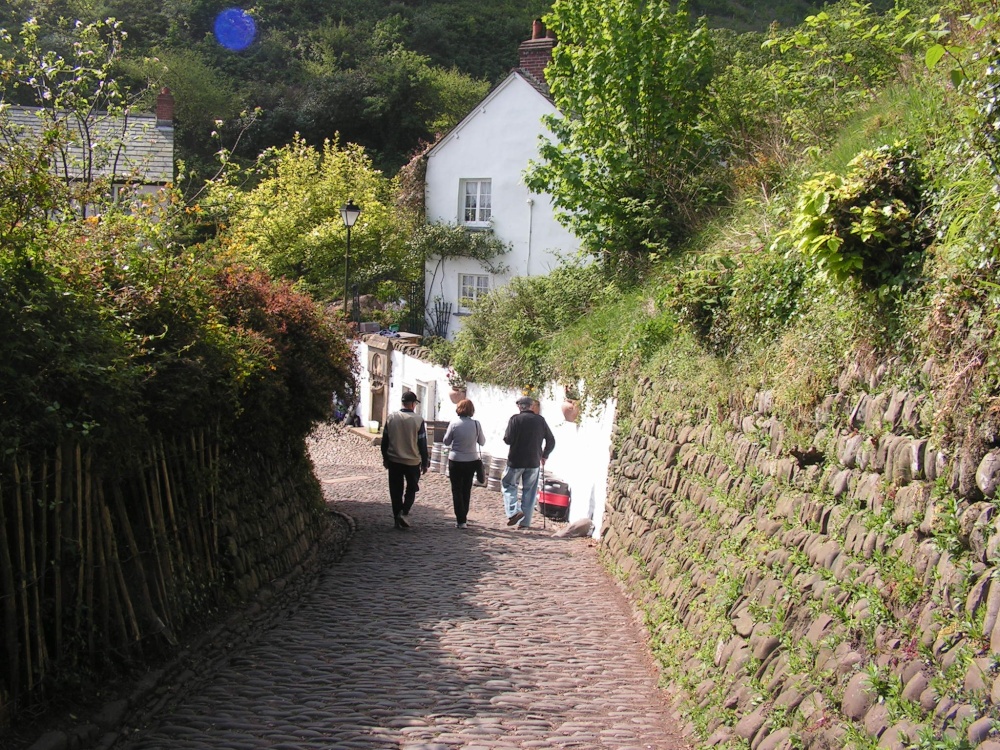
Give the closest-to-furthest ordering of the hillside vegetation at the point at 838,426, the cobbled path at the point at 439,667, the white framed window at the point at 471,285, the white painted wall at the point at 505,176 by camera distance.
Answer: the hillside vegetation at the point at 838,426, the cobbled path at the point at 439,667, the white painted wall at the point at 505,176, the white framed window at the point at 471,285

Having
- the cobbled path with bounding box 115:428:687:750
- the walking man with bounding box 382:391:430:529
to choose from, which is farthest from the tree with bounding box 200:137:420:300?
the cobbled path with bounding box 115:428:687:750

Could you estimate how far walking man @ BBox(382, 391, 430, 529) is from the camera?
13016 mm

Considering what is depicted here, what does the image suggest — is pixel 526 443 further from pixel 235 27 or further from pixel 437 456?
pixel 235 27

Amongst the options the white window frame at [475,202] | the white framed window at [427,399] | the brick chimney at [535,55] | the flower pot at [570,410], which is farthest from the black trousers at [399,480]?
the brick chimney at [535,55]

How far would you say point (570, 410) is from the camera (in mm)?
16000

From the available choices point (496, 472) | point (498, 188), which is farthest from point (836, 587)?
point (498, 188)

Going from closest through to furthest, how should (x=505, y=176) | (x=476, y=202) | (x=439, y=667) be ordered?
(x=439, y=667) → (x=505, y=176) → (x=476, y=202)

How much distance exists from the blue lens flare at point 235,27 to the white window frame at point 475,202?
3145 centimetres

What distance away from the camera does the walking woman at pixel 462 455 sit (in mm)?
13352

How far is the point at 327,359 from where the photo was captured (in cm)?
1154

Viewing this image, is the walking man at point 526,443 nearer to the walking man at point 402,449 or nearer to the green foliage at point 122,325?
the walking man at point 402,449

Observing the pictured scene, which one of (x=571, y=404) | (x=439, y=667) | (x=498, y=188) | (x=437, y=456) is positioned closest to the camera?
Result: (x=439, y=667)

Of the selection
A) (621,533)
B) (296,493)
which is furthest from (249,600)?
(621,533)

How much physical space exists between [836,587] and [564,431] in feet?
37.6
